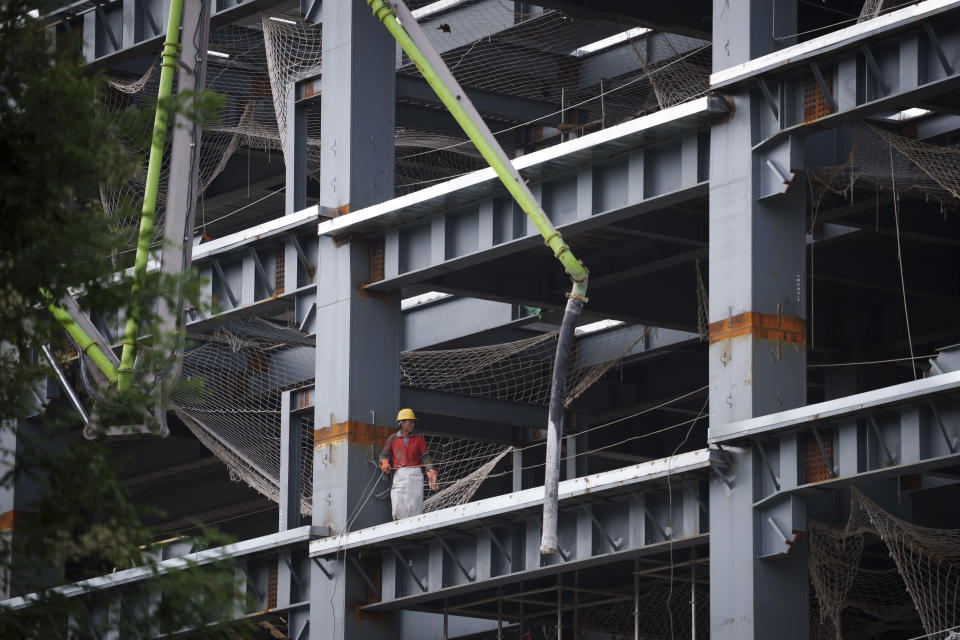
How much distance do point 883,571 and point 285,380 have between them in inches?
496

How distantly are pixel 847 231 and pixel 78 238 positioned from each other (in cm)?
1854

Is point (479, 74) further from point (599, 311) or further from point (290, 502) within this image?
point (290, 502)

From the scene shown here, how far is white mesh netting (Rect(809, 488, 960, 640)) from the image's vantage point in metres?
22.1

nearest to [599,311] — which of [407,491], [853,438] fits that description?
[407,491]

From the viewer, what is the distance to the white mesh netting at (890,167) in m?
22.5

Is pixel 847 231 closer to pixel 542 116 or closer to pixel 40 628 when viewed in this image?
pixel 542 116

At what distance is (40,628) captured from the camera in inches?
448

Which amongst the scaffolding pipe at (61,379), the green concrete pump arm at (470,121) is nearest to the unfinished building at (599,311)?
the green concrete pump arm at (470,121)

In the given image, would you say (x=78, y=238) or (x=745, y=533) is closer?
(x=78, y=238)

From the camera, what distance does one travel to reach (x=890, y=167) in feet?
77.2

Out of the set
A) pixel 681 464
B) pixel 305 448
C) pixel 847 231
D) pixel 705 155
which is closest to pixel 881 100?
pixel 705 155

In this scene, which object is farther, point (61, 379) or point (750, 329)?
point (750, 329)

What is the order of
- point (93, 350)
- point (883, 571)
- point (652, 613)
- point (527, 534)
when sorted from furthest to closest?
point (652, 613) < point (93, 350) < point (527, 534) < point (883, 571)

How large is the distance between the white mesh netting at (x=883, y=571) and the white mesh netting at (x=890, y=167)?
3822 millimetres
